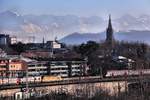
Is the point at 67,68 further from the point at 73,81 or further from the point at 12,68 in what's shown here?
the point at 73,81

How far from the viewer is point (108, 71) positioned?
4984 cm

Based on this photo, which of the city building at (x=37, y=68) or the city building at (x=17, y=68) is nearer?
the city building at (x=17, y=68)


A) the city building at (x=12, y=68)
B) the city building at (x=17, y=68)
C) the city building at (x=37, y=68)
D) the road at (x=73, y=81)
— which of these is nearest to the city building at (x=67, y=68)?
the city building at (x=37, y=68)

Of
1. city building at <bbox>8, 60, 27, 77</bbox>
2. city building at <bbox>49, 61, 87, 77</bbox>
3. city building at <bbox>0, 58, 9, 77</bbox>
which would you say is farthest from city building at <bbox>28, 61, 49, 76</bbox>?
city building at <bbox>0, 58, 9, 77</bbox>

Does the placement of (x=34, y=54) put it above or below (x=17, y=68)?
above

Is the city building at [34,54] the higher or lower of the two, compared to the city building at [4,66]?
higher

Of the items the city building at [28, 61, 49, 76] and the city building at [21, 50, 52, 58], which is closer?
the city building at [28, 61, 49, 76]

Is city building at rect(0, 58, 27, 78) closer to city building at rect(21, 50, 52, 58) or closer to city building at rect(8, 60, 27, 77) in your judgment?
city building at rect(8, 60, 27, 77)

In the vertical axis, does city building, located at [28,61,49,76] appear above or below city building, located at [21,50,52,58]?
below

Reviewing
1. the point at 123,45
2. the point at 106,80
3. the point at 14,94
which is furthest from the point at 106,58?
the point at 14,94

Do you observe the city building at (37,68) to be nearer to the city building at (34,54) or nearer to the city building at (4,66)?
the city building at (4,66)

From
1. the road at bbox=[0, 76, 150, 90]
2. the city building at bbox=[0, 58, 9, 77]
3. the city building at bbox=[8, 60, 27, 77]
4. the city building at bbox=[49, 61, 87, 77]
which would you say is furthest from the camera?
the city building at bbox=[49, 61, 87, 77]

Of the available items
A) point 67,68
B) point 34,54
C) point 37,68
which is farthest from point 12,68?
point 34,54

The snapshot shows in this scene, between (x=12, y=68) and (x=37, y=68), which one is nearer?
(x=12, y=68)
